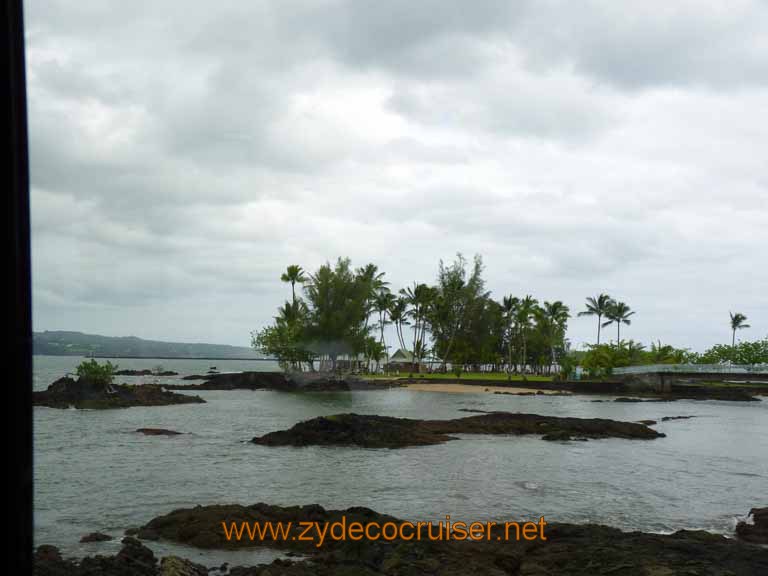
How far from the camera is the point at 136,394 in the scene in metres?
56.0

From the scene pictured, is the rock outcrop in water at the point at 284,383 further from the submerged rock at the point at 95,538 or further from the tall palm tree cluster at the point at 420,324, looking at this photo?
the submerged rock at the point at 95,538

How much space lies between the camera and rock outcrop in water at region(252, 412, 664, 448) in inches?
1173

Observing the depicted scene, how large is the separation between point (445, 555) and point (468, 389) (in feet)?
244

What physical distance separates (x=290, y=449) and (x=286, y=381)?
59.9m

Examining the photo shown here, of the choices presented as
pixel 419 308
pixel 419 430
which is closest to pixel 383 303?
pixel 419 308

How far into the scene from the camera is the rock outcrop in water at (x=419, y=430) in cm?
2980

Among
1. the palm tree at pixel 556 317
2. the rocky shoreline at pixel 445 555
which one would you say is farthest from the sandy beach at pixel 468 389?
the rocky shoreline at pixel 445 555

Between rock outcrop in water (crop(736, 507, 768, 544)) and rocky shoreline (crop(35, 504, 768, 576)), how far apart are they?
1.49m

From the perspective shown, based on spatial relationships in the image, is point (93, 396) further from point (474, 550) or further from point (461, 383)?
point (461, 383)

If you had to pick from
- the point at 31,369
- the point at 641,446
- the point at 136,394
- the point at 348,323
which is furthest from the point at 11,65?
the point at 348,323

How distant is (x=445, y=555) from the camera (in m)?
10.9

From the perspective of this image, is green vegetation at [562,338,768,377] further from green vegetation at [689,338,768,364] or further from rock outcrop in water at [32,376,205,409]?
rock outcrop in water at [32,376,205,409]

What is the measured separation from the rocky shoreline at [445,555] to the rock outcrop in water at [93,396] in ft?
133

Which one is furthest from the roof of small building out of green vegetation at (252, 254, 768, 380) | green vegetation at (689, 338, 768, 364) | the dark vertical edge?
the dark vertical edge
